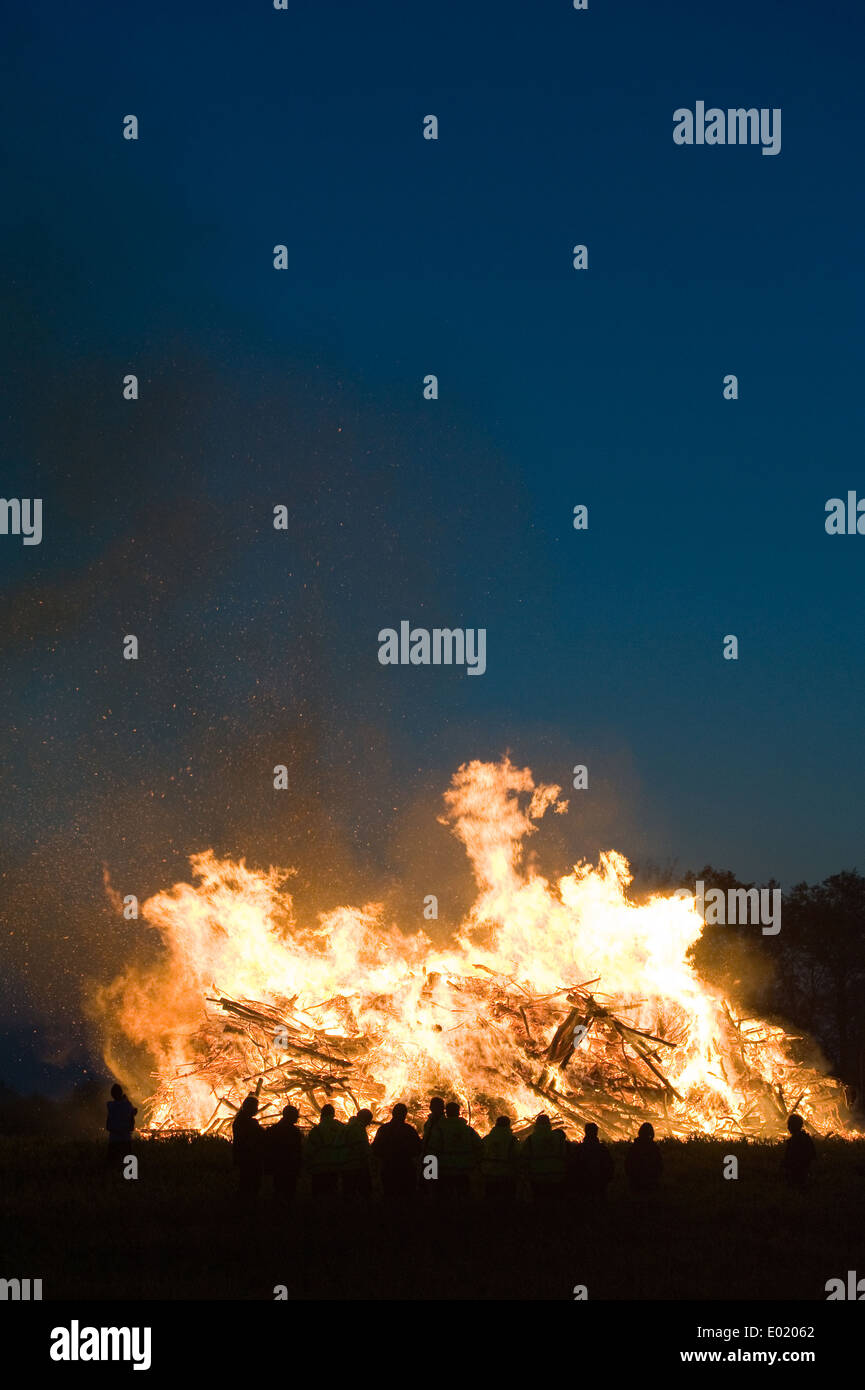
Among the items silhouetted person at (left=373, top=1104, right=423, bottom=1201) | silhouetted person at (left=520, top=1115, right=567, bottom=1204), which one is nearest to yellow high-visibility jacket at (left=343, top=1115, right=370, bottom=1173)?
silhouetted person at (left=373, top=1104, right=423, bottom=1201)

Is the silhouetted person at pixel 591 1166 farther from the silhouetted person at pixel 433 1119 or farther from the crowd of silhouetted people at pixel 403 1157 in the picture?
the silhouetted person at pixel 433 1119

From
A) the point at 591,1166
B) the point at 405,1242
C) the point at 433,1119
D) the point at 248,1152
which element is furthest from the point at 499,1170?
the point at 248,1152

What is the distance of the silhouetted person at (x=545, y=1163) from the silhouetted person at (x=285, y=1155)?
3072mm

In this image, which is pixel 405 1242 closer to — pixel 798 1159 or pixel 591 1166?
pixel 591 1166

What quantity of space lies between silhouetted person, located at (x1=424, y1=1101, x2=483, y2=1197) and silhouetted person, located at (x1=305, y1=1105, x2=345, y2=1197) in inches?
47.0

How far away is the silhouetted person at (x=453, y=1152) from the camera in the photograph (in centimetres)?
1560

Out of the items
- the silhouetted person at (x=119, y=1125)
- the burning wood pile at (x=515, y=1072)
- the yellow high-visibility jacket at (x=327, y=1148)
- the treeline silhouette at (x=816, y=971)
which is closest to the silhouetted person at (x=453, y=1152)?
the yellow high-visibility jacket at (x=327, y=1148)

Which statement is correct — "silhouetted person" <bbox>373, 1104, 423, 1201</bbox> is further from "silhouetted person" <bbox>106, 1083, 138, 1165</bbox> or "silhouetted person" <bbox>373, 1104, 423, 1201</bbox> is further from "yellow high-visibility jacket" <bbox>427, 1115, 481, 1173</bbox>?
"silhouetted person" <bbox>106, 1083, 138, 1165</bbox>

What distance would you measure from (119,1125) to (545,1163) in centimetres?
650

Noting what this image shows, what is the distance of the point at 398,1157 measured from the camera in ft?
50.8

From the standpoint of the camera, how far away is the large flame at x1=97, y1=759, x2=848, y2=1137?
2502cm

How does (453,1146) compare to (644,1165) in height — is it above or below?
above
